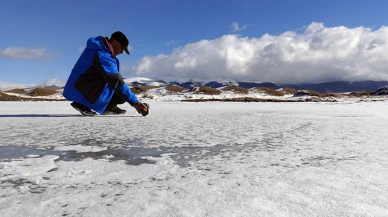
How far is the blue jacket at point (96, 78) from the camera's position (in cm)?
413

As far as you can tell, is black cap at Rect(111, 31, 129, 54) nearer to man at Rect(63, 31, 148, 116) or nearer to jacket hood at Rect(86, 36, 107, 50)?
man at Rect(63, 31, 148, 116)

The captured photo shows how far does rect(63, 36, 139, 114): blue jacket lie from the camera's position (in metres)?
4.13

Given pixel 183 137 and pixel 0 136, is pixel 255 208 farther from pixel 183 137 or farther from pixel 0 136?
pixel 0 136

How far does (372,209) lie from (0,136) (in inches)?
129

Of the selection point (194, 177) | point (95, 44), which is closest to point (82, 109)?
→ point (95, 44)

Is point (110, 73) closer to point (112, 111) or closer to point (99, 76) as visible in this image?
point (99, 76)

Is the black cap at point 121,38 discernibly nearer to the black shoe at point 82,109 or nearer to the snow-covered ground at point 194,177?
the black shoe at point 82,109

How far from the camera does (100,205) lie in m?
1.14

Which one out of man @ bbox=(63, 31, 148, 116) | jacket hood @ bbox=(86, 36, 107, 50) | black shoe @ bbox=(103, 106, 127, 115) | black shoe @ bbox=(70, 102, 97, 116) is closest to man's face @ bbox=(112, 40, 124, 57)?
man @ bbox=(63, 31, 148, 116)

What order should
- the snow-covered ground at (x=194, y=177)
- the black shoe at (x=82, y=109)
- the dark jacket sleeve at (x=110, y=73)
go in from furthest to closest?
the black shoe at (x=82, y=109), the dark jacket sleeve at (x=110, y=73), the snow-covered ground at (x=194, y=177)

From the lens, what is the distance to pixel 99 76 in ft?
14.5

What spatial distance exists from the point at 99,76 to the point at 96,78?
0.06 m

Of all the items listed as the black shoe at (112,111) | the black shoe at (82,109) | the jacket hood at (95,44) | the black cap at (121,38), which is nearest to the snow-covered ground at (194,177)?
the jacket hood at (95,44)

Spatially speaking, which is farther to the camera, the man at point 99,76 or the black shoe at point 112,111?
the black shoe at point 112,111
